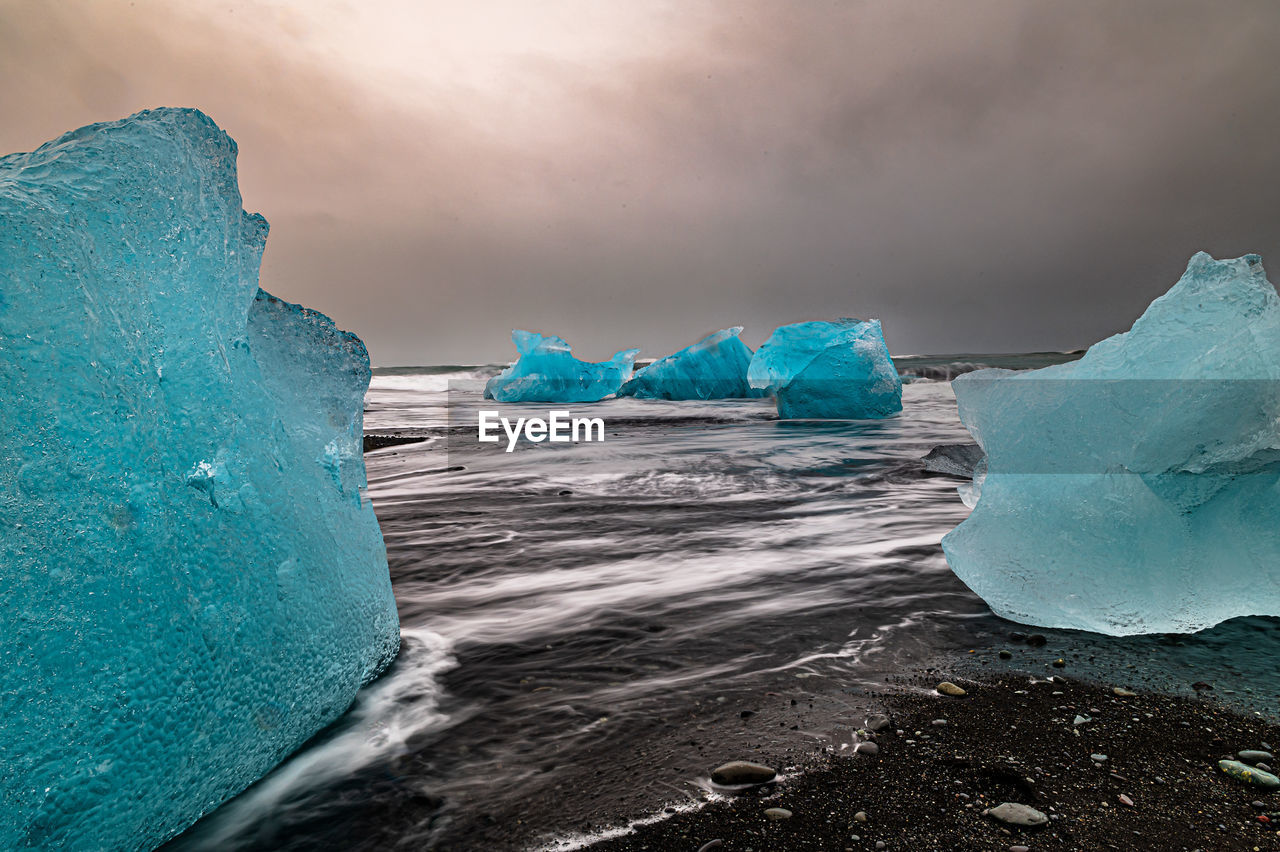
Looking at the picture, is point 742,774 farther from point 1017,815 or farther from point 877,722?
point 1017,815

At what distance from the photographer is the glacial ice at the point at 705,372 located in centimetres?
1761

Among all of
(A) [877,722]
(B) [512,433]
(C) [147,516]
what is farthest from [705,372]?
(C) [147,516]

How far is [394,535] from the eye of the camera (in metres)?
3.89

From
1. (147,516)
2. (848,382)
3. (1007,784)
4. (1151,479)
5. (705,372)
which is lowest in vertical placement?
(1007,784)

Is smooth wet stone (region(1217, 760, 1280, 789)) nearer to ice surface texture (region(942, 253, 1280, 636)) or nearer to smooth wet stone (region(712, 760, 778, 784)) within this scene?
ice surface texture (region(942, 253, 1280, 636))

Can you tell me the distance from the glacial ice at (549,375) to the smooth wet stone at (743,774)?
1631 centimetres

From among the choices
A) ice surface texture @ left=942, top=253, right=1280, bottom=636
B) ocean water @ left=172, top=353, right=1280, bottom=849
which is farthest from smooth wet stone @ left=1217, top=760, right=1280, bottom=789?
ice surface texture @ left=942, top=253, right=1280, bottom=636

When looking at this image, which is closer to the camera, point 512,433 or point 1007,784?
point 1007,784

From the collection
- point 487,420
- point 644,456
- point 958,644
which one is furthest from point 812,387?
point 958,644

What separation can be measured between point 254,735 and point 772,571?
2152 mm

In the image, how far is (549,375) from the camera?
17.8 m

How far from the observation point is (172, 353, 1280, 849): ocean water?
4.70ft

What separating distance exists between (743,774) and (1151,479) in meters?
1.92

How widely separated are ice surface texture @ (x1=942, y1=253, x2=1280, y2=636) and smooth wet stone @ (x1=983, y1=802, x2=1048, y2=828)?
1.16 metres
